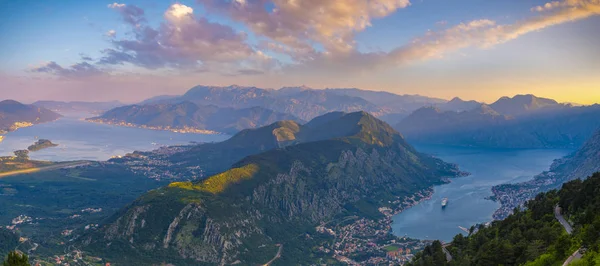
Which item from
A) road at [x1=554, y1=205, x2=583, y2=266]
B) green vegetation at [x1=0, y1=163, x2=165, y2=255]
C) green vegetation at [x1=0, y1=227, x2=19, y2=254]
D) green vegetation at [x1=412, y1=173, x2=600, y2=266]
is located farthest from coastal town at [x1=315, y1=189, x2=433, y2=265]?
green vegetation at [x1=0, y1=227, x2=19, y2=254]

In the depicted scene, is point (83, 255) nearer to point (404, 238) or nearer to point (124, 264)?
point (124, 264)

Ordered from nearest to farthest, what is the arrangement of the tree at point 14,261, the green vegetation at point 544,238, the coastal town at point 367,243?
the tree at point 14,261, the green vegetation at point 544,238, the coastal town at point 367,243

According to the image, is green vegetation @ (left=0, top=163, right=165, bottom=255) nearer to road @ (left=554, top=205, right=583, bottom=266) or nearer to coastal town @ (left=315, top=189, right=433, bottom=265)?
coastal town @ (left=315, top=189, right=433, bottom=265)

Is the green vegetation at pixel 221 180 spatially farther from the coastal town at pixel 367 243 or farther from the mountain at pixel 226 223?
the coastal town at pixel 367 243

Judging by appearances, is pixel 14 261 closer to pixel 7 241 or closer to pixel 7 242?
pixel 7 242

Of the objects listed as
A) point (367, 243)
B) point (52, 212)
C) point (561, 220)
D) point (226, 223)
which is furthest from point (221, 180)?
point (561, 220)

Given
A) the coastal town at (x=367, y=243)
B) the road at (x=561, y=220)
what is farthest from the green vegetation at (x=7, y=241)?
the road at (x=561, y=220)
